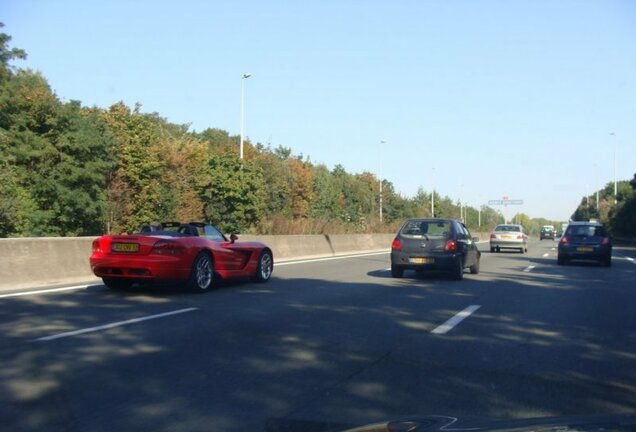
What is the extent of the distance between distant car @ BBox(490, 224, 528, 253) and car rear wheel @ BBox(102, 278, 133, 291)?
2436 cm

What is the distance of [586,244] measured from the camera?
72.1 feet

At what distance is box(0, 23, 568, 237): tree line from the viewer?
2981cm

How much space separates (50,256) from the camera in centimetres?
1338

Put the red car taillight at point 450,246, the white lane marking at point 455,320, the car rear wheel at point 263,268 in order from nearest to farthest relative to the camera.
→ the white lane marking at point 455,320, the car rear wheel at point 263,268, the red car taillight at point 450,246

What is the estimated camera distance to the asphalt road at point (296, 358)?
5016mm

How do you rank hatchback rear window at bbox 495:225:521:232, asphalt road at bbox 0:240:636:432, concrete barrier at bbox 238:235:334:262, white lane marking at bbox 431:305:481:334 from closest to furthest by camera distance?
asphalt road at bbox 0:240:636:432, white lane marking at bbox 431:305:481:334, concrete barrier at bbox 238:235:334:262, hatchback rear window at bbox 495:225:521:232

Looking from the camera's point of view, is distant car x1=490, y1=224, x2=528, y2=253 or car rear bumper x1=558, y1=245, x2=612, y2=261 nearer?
car rear bumper x1=558, y1=245, x2=612, y2=261

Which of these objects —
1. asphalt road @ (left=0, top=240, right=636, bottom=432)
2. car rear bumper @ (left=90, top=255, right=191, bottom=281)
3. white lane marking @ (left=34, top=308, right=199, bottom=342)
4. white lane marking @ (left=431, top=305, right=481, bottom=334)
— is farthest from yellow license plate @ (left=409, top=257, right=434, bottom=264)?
white lane marking @ (left=34, top=308, right=199, bottom=342)

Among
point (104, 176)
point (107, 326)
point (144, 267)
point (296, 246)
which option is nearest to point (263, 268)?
point (144, 267)

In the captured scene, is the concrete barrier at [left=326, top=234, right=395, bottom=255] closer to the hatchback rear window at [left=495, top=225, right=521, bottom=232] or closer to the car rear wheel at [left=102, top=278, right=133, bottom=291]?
the hatchback rear window at [left=495, top=225, right=521, bottom=232]

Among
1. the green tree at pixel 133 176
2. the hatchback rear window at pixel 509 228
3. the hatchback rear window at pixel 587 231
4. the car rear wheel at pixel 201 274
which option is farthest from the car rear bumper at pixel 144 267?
the hatchback rear window at pixel 509 228

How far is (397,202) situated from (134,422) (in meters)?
74.8

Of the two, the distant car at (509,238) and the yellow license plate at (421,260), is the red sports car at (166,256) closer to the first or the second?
the yellow license plate at (421,260)

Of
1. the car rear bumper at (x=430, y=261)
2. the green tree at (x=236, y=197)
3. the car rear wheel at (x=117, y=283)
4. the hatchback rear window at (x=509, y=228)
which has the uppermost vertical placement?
the green tree at (x=236, y=197)
